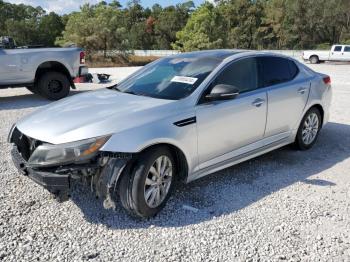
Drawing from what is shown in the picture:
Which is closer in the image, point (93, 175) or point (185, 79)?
point (93, 175)

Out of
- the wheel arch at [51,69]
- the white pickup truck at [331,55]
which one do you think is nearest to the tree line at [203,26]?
the white pickup truck at [331,55]

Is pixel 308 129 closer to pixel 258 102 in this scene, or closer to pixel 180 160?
pixel 258 102

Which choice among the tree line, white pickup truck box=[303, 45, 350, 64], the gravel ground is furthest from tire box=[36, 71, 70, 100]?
the tree line

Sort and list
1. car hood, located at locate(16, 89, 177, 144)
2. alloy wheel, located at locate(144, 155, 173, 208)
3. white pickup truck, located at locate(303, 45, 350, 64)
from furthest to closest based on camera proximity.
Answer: white pickup truck, located at locate(303, 45, 350, 64)
alloy wheel, located at locate(144, 155, 173, 208)
car hood, located at locate(16, 89, 177, 144)

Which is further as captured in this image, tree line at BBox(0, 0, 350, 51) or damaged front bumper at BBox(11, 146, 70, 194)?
tree line at BBox(0, 0, 350, 51)

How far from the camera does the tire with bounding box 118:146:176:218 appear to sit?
3.46 m

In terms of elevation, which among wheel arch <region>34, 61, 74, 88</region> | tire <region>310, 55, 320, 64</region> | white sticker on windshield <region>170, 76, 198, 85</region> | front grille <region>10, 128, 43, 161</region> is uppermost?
white sticker on windshield <region>170, 76, 198, 85</region>

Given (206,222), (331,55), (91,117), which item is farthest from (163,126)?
(331,55)

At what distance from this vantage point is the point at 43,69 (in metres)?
9.98

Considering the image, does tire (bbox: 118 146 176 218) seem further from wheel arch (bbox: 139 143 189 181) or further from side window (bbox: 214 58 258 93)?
side window (bbox: 214 58 258 93)

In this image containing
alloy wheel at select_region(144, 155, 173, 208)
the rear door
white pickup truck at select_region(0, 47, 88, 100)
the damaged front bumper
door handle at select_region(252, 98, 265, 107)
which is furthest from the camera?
white pickup truck at select_region(0, 47, 88, 100)

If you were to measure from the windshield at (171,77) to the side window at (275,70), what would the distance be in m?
0.74

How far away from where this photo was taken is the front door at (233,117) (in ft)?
13.2

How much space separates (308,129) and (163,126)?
9.45ft
